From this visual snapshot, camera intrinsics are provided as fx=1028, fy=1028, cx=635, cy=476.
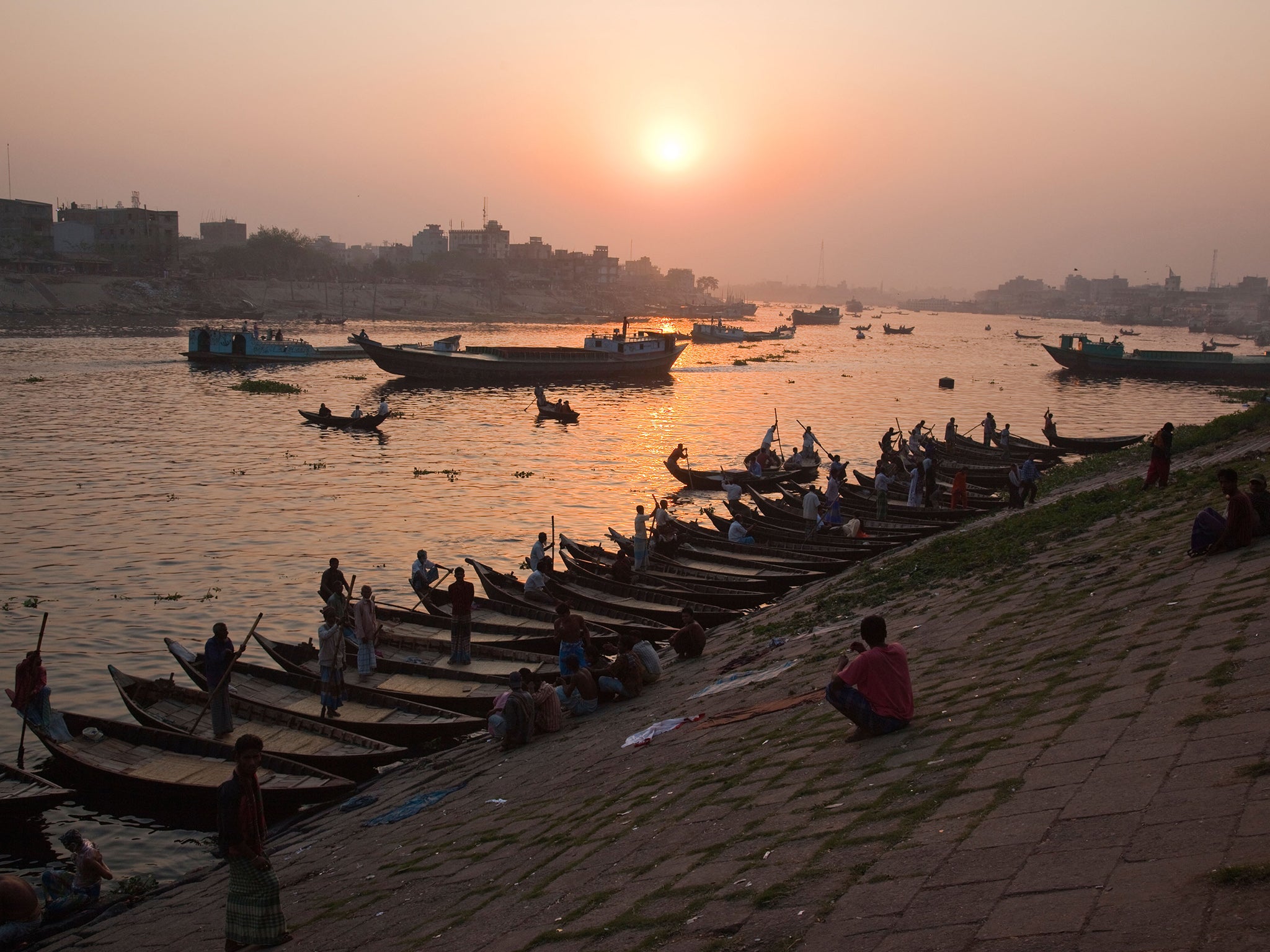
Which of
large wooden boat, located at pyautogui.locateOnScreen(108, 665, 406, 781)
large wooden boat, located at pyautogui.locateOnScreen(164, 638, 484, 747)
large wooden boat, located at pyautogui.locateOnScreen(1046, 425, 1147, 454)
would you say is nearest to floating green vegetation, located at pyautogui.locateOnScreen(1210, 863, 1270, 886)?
large wooden boat, located at pyautogui.locateOnScreen(108, 665, 406, 781)

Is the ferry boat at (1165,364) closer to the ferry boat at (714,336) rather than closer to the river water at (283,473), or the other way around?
the river water at (283,473)

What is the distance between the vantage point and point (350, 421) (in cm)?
4975

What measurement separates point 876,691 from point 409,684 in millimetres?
9540

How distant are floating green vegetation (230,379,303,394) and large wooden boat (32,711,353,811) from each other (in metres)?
53.1

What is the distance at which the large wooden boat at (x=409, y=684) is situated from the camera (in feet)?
51.3

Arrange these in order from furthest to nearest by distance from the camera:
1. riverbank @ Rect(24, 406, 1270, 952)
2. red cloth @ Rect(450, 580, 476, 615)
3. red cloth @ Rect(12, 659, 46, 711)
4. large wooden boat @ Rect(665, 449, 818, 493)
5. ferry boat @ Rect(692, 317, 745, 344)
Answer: ferry boat @ Rect(692, 317, 745, 344) → large wooden boat @ Rect(665, 449, 818, 493) → red cloth @ Rect(450, 580, 476, 615) → red cloth @ Rect(12, 659, 46, 711) → riverbank @ Rect(24, 406, 1270, 952)

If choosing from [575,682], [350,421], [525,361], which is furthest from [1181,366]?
[575,682]

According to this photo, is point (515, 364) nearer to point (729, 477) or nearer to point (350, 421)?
point (350, 421)

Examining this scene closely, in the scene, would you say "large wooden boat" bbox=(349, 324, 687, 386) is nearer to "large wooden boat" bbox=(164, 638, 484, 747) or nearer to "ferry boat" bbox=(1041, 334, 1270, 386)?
"ferry boat" bbox=(1041, 334, 1270, 386)

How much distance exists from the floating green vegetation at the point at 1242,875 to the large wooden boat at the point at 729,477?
30.7m

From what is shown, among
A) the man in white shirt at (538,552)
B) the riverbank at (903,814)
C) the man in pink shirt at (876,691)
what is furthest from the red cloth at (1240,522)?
the man in white shirt at (538,552)

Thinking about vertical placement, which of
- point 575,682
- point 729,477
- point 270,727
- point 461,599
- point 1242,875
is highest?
point 1242,875

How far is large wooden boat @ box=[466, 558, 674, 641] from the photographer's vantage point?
60.5 feet

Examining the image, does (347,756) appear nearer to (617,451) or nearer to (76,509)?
(76,509)
